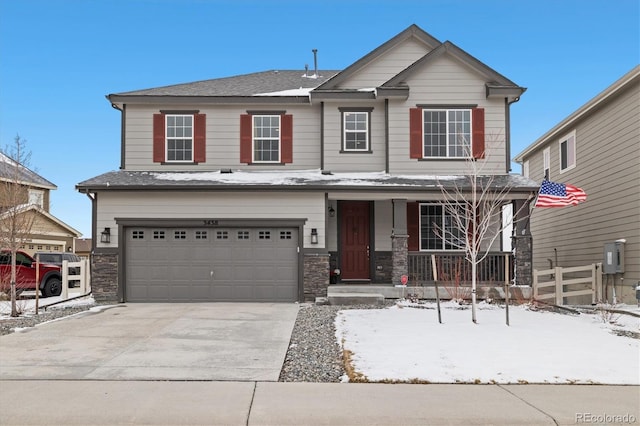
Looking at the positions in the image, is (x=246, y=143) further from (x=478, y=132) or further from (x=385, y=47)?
(x=478, y=132)

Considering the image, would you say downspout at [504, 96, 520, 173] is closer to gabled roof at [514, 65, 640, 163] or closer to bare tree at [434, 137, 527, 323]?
bare tree at [434, 137, 527, 323]

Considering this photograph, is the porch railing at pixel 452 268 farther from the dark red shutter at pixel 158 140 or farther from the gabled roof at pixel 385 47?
the dark red shutter at pixel 158 140

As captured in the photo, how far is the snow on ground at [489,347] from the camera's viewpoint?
7355 mm

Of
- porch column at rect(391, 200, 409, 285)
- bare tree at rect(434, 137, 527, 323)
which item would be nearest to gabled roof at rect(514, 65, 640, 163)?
bare tree at rect(434, 137, 527, 323)

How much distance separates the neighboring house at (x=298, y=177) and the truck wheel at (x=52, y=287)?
11.7ft

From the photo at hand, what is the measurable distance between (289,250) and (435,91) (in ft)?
20.7

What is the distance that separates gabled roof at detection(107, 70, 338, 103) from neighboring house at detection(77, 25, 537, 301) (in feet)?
0.31

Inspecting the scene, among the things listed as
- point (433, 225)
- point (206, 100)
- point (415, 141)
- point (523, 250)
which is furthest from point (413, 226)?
point (206, 100)

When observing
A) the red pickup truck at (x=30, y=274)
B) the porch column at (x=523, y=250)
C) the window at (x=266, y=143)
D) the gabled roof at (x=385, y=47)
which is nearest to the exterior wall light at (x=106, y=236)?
the red pickup truck at (x=30, y=274)

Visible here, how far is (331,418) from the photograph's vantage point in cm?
550

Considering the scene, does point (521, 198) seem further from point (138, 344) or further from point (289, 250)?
point (138, 344)

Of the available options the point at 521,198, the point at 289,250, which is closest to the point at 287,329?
the point at 289,250

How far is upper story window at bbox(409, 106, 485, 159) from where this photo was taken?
52.5ft

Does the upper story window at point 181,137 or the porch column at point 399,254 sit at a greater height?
the upper story window at point 181,137
